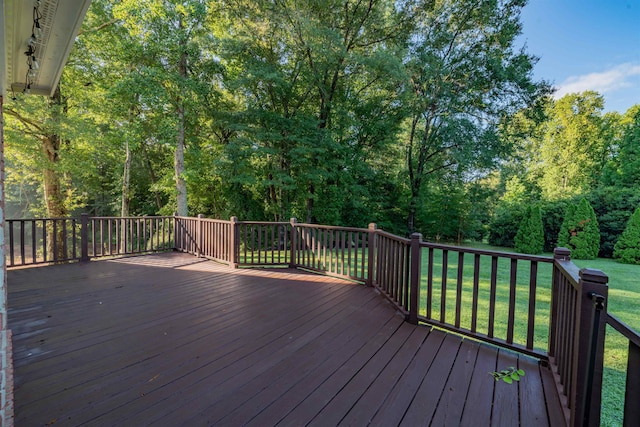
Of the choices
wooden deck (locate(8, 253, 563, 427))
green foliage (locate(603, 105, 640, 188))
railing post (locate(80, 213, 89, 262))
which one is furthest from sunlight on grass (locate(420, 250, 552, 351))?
green foliage (locate(603, 105, 640, 188))

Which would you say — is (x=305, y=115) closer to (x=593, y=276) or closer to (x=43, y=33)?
(x=43, y=33)

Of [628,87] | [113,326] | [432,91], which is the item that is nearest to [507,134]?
[432,91]

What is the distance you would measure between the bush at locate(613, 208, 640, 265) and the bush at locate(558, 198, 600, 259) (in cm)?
52

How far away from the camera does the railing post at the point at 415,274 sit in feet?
9.34

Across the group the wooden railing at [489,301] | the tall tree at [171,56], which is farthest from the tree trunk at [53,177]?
the wooden railing at [489,301]

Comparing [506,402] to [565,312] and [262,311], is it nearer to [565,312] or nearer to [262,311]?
[565,312]

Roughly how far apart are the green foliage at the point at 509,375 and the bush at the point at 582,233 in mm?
10429

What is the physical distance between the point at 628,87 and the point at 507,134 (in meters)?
11.0

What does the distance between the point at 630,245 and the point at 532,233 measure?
8.15 feet

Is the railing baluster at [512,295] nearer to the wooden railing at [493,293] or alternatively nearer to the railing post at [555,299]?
the wooden railing at [493,293]

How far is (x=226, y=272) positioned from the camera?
4.88 m

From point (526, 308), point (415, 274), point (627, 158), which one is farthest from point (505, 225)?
point (415, 274)

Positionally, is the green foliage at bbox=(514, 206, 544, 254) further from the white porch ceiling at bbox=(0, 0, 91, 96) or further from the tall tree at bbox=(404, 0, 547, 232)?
the white porch ceiling at bbox=(0, 0, 91, 96)

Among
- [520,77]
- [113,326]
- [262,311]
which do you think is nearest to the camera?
[113,326]
